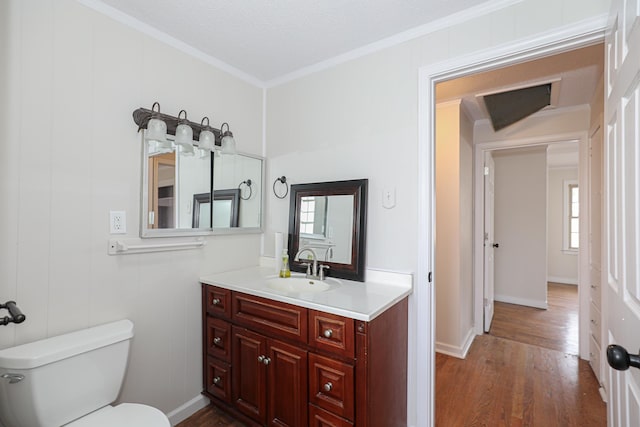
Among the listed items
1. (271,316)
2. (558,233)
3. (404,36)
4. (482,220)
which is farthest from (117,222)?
(558,233)

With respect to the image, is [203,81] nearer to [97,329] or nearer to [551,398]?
[97,329]

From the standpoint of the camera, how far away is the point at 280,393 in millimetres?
1594

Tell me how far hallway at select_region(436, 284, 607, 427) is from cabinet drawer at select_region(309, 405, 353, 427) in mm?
886

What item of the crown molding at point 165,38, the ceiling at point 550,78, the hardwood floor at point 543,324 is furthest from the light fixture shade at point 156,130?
the hardwood floor at point 543,324

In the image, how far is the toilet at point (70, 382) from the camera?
46.1 inches

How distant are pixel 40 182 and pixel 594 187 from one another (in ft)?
12.2

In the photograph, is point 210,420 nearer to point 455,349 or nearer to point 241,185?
point 241,185

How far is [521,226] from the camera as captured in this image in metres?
4.27

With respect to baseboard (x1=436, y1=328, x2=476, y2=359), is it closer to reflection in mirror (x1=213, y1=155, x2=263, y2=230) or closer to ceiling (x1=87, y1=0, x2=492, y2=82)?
reflection in mirror (x1=213, y1=155, x2=263, y2=230)

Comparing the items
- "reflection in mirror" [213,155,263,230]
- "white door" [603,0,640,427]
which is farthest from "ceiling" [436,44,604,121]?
"reflection in mirror" [213,155,263,230]

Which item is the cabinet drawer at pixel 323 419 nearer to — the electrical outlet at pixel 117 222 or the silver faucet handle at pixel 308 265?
the silver faucet handle at pixel 308 265

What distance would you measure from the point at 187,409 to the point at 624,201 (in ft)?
7.73

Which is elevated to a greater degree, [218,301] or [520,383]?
[218,301]

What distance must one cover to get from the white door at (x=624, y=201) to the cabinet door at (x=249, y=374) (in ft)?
4.70
